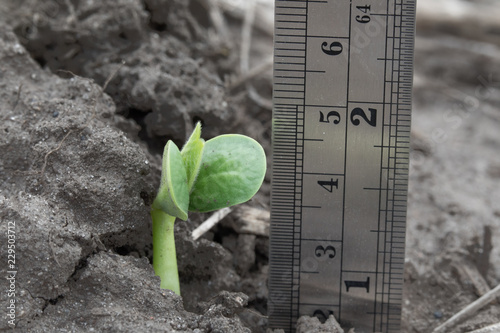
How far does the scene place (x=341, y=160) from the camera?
1667mm

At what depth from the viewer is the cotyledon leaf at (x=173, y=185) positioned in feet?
4.55

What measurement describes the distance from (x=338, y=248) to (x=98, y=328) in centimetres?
78

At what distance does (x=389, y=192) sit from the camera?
5.50 feet

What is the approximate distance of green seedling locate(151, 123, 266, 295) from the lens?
1.47 metres

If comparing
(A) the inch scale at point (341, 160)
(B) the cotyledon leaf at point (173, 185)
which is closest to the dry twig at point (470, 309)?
(A) the inch scale at point (341, 160)

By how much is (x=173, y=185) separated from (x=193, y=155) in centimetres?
15

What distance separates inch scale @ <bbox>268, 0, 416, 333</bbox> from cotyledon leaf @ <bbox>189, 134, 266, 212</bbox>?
7.0 inches

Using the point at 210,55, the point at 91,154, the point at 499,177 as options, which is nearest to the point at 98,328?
the point at 91,154

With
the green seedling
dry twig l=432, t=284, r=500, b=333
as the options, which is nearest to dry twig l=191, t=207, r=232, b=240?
the green seedling

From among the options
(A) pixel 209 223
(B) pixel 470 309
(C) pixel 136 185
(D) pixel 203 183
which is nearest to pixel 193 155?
(D) pixel 203 183

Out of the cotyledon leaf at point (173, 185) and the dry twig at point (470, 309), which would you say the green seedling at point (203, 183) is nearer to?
the cotyledon leaf at point (173, 185)

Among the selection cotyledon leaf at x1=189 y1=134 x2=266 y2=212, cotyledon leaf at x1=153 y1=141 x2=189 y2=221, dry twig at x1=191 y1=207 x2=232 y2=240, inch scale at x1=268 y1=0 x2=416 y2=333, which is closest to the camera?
cotyledon leaf at x1=153 y1=141 x2=189 y2=221

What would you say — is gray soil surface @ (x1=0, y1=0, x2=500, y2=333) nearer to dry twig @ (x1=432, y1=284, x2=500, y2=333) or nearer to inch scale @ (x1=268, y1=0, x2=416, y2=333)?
dry twig @ (x1=432, y1=284, x2=500, y2=333)

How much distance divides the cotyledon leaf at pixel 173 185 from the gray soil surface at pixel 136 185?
0.16 m
